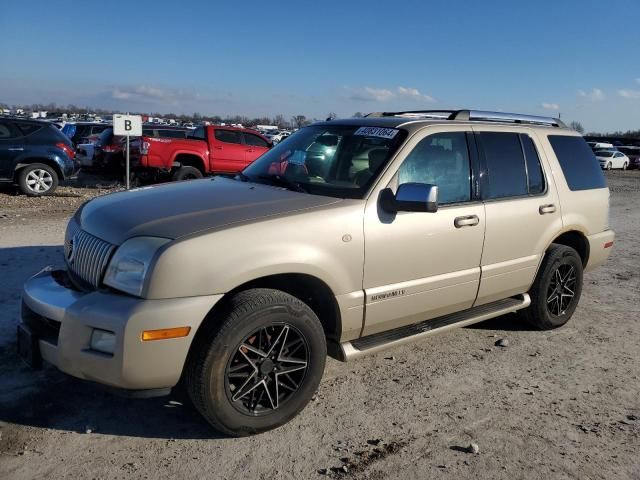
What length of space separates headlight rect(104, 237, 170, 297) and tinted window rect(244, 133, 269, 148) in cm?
1264

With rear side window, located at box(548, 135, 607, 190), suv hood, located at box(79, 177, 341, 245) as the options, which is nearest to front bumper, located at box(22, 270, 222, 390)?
suv hood, located at box(79, 177, 341, 245)

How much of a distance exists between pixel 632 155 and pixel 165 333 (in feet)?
153

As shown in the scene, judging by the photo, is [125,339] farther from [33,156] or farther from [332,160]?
[33,156]

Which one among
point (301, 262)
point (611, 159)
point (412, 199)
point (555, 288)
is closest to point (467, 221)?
point (412, 199)

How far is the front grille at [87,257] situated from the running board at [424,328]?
61.4 inches

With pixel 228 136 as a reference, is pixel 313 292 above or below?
below

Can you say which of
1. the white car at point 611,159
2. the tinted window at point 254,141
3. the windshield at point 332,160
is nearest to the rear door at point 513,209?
the windshield at point 332,160

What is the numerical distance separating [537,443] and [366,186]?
1.88 meters

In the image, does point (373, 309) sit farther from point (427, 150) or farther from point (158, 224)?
point (158, 224)

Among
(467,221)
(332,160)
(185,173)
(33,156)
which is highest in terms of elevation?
(332,160)

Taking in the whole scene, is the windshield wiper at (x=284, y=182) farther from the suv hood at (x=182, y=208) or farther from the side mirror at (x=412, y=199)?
the side mirror at (x=412, y=199)

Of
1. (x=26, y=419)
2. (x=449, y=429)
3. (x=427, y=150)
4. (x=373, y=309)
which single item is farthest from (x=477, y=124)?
(x=26, y=419)

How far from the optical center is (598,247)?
5590mm

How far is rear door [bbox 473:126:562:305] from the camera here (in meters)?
4.46
